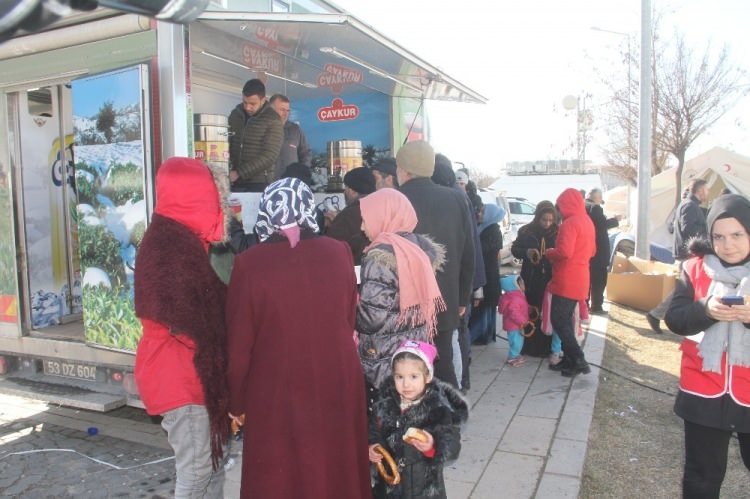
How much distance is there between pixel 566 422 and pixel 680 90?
13.7m

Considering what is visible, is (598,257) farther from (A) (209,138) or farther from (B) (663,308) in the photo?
(A) (209,138)

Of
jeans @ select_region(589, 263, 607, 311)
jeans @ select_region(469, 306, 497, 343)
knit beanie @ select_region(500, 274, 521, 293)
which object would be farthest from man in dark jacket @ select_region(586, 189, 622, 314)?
knit beanie @ select_region(500, 274, 521, 293)

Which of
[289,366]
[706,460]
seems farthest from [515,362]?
[289,366]

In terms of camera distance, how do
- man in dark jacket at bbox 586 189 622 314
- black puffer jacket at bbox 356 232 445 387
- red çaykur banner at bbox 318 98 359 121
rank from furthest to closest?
man in dark jacket at bbox 586 189 622 314, red çaykur banner at bbox 318 98 359 121, black puffer jacket at bbox 356 232 445 387

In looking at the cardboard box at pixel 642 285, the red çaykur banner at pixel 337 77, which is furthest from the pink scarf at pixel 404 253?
the cardboard box at pixel 642 285

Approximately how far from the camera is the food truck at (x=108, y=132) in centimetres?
404

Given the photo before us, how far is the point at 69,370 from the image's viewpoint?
4.76m

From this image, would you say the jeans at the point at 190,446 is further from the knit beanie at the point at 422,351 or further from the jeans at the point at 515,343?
the jeans at the point at 515,343

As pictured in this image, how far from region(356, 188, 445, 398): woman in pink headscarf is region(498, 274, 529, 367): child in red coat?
3.21m

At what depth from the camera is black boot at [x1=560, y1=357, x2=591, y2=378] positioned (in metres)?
5.95

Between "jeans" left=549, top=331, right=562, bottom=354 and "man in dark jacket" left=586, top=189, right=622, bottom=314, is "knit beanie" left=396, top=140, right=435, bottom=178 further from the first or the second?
"man in dark jacket" left=586, top=189, right=622, bottom=314

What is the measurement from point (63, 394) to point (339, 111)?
4060 millimetres

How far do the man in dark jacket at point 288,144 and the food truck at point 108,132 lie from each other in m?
0.31

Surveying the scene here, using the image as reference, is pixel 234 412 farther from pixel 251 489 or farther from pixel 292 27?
pixel 292 27
